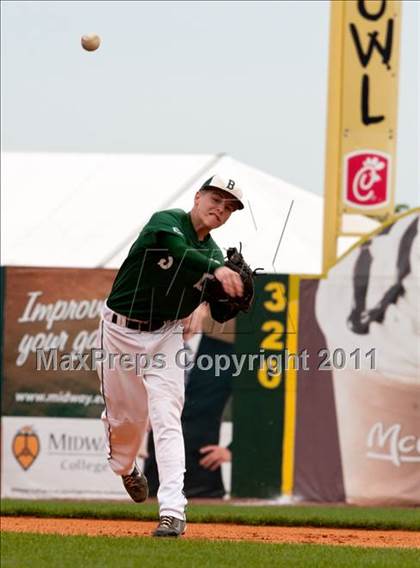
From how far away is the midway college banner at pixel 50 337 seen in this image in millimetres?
16719

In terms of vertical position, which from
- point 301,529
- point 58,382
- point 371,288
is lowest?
point 301,529

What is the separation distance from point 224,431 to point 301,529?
16.0 ft

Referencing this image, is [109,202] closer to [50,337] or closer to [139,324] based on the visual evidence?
[50,337]

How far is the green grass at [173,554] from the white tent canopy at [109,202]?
28.6 feet

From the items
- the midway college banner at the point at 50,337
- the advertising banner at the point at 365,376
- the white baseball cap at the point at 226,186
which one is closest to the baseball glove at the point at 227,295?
the white baseball cap at the point at 226,186

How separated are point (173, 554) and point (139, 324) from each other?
5.67 ft

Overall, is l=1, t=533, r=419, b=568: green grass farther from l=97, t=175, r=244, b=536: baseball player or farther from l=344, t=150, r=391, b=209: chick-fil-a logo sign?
l=344, t=150, r=391, b=209: chick-fil-a logo sign

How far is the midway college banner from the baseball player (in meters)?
8.05

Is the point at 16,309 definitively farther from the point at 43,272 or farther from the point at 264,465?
the point at 264,465

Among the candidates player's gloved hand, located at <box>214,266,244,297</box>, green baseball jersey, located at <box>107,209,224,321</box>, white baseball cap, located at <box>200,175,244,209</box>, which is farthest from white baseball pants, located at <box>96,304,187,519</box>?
white baseball cap, located at <box>200,175,244,209</box>

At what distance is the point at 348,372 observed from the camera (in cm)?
1644

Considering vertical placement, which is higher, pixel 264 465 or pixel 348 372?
pixel 348 372

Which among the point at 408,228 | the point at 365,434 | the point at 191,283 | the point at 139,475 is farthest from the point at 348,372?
the point at 191,283

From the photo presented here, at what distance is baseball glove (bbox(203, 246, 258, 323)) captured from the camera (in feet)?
26.6
